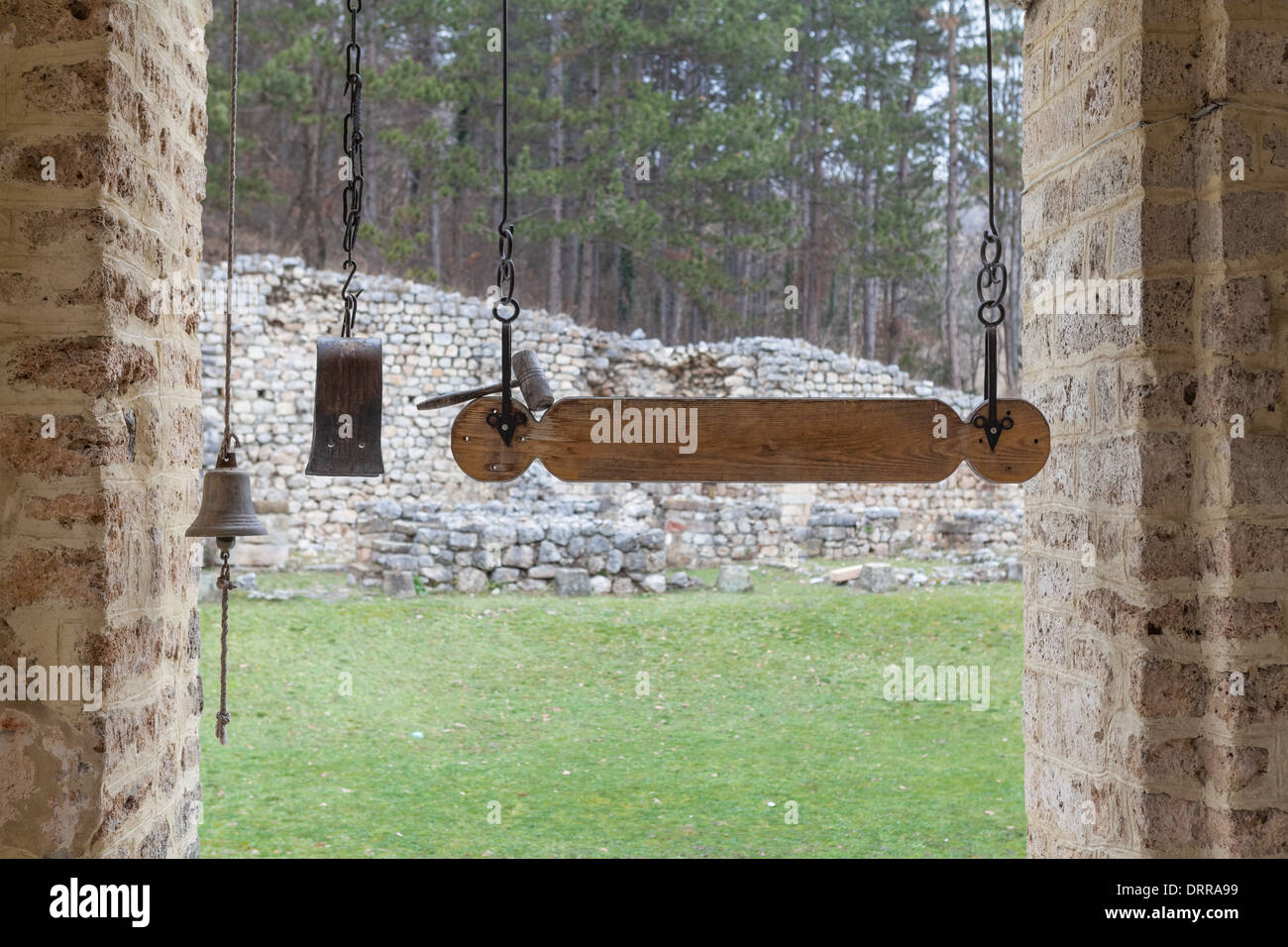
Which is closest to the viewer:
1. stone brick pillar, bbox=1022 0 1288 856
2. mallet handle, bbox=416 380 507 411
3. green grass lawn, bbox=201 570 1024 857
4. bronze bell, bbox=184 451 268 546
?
stone brick pillar, bbox=1022 0 1288 856

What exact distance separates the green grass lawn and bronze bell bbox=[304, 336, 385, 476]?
2.44m

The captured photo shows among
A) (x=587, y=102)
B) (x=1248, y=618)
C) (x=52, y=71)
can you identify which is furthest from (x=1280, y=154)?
(x=587, y=102)

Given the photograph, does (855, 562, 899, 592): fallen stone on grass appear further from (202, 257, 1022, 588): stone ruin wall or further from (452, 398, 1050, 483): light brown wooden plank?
(452, 398, 1050, 483): light brown wooden plank

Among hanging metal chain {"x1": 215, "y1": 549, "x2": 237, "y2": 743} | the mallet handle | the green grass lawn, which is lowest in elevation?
the green grass lawn

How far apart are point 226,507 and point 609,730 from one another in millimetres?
3807

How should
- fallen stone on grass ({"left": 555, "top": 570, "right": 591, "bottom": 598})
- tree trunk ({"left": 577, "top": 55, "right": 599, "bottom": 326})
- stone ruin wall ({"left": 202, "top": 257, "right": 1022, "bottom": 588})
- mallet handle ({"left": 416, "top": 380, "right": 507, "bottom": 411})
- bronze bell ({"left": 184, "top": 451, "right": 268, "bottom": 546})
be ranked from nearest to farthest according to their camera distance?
mallet handle ({"left": 416, "top": 380, "right": 507, "bottom": 411}), bronze bell ({"left": 184, "top": 451, "right": 268, "bottom": 546}), fallen stone on grass ({"left": 555, "top": 570, "right": 591, "bottom": 598}), stone ruin wall ({"left": 202, "top": 257, "right": 1022, "bottom": 588}), tree trunk ({"left": 577, "top": 55, "right": 599, "bottom": 326})

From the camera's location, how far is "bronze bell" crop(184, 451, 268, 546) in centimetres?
214

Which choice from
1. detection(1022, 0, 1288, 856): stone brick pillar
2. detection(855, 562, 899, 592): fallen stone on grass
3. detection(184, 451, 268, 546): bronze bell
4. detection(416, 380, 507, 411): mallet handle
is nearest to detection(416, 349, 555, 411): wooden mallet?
detection(416, 380, 507, 411): mallet handle

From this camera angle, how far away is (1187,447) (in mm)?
1977

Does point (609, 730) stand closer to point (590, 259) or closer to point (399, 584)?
point (399, 584)

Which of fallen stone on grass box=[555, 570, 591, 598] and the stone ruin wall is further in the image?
the stone ruin wall

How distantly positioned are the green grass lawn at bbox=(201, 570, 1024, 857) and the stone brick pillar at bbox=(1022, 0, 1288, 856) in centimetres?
242

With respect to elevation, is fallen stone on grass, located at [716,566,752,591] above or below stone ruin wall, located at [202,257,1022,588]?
below

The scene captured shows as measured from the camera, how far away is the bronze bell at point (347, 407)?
222 cm
